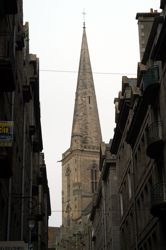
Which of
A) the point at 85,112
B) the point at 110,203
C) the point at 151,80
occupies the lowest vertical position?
the point at 110,203

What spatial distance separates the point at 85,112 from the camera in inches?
5955

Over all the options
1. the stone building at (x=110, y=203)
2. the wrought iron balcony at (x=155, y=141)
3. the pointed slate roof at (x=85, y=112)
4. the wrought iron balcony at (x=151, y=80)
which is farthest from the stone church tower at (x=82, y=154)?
the wrought iron balcony at (x=151, y=80)

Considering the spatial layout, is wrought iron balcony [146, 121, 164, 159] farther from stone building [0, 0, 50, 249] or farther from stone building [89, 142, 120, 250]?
stone building [89, 142, 120, 250]

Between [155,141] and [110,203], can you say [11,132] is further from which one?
[110,203]

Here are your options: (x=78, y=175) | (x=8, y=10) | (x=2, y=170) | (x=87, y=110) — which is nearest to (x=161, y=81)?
(x=8, y=10)

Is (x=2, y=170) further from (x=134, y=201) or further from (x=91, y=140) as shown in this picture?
(x=91, y=140)

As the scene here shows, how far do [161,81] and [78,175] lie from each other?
4366 inches

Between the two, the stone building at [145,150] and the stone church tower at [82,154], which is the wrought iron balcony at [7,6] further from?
the stone church tower at [82,154]

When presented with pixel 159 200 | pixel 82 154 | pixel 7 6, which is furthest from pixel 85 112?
pixel 7 6

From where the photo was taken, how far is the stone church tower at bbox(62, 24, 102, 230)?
14062cm

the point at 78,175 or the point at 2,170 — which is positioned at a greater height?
the point at 78,175

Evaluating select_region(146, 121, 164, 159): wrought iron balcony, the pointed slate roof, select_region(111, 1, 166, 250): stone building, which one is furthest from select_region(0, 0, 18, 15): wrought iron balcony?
the pointed slate roof

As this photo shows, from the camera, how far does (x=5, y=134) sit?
61.3 feet

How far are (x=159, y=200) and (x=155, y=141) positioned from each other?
3.12 m
